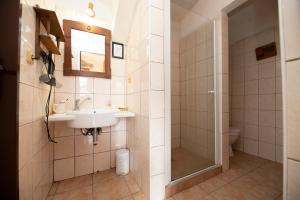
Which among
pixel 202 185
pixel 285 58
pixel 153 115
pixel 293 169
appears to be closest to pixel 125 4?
pixel 153 115

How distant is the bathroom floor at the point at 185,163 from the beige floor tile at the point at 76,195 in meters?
0.80

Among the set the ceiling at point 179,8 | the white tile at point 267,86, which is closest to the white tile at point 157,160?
the ceiling at point 179,8

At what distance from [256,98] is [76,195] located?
2676 mm

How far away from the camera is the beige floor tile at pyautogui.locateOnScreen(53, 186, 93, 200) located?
42.8 inches

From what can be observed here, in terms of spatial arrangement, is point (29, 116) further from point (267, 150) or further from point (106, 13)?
point (267, 150)

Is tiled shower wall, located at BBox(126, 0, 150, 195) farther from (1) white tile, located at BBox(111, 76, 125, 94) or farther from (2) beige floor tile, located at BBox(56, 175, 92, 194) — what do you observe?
(2) beige floor tile, located at BBox(56, 175, 92, 194)

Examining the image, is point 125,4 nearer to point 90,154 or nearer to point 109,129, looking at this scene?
point 109,129

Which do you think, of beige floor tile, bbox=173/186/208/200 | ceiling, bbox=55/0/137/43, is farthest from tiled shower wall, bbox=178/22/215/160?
ceiling, bbox=55/0/137/43

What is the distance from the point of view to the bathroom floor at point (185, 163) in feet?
4.03

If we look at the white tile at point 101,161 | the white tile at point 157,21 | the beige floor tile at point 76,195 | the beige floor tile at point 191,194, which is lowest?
the beige floor tile at point 76,195

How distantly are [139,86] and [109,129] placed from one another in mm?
749

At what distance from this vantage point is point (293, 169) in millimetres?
293

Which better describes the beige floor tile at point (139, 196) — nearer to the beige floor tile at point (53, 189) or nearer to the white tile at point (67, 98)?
the beige floor tile at point (53, 189)

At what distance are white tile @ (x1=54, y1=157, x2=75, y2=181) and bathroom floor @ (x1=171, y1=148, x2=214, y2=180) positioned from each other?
1.13m
